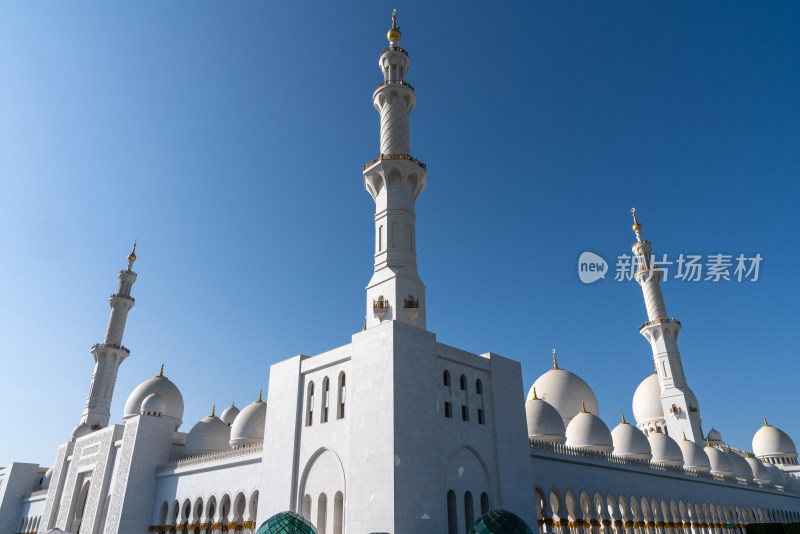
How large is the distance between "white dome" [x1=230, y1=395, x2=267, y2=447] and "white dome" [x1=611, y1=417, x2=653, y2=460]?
1784cm

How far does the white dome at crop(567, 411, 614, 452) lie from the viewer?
27203mm

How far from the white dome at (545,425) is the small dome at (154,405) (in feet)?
65.9

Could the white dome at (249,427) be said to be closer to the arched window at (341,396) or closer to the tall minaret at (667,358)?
the arched window at (341,396)

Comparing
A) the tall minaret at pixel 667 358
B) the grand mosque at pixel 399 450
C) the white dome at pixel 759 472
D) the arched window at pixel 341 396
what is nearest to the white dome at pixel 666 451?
the grand mosque at pixel 399 450

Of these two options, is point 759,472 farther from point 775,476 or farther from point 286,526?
point 286,526

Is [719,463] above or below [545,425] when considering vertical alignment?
below

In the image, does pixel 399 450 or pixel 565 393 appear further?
pixel 565 393

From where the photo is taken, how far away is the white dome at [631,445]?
1139 inches

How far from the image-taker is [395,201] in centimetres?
2383

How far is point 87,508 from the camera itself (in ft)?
97.0

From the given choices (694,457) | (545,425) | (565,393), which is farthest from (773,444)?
(545,425)

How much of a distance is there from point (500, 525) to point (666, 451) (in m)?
20.1

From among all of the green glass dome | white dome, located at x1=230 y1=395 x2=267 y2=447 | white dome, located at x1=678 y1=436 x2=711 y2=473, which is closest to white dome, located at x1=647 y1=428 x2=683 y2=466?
white dome, located at x1=678 y1=436 x2=711 y2=473

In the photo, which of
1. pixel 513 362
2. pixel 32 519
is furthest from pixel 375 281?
pixel 32 519
